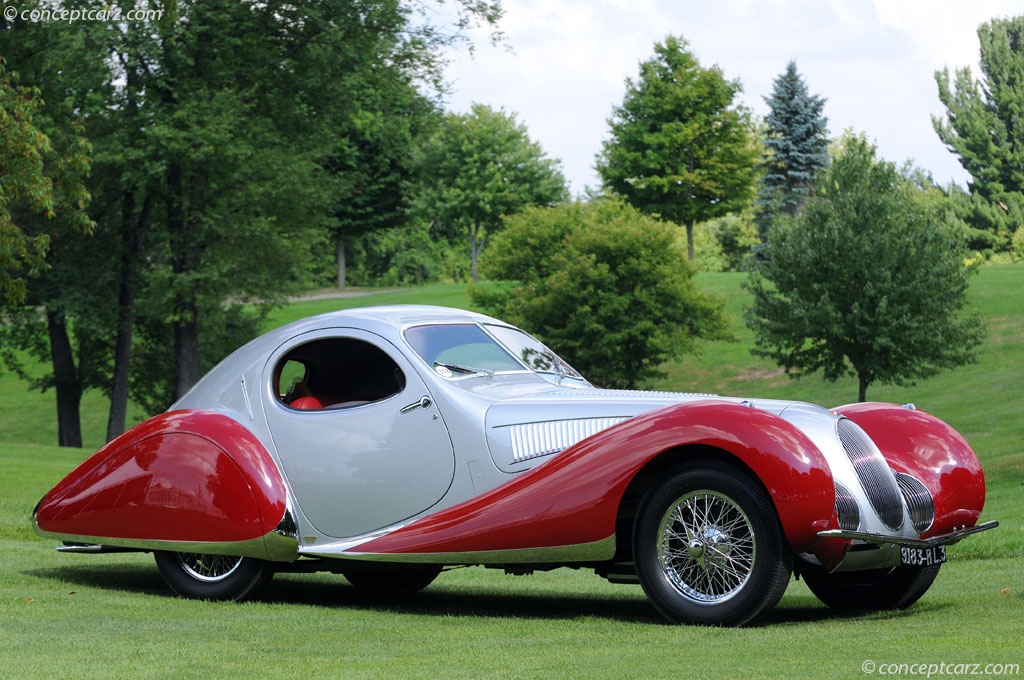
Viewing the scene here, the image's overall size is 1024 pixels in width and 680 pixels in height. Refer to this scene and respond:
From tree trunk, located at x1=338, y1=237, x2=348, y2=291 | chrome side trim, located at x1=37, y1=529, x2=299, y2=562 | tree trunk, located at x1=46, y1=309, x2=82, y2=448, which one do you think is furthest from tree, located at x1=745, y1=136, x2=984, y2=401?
tree trunk, located at x1=338, y1=237, x2=348, y2=291

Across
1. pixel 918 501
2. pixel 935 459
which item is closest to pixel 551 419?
pixel 918 501

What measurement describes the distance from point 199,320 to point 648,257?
57.0 feet

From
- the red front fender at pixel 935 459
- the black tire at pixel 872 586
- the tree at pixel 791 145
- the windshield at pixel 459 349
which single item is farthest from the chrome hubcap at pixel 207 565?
the tree at pixel 791 145

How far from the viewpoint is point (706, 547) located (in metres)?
7.38

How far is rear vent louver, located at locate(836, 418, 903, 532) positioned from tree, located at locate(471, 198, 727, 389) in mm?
35881

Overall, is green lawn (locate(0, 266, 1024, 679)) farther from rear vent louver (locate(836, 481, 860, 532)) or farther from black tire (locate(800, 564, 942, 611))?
rear vent louver (locate(836, 481, 860, 532))

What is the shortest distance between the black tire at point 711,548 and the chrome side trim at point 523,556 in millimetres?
273

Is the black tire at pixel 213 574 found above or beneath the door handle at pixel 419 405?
beneath

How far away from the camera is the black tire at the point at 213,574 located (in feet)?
30.7

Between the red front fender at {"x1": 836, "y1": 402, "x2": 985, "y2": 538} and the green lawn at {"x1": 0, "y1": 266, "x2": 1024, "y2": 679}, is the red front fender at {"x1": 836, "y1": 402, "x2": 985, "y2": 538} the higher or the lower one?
the higher one

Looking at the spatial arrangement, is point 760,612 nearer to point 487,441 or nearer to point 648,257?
point 487,441

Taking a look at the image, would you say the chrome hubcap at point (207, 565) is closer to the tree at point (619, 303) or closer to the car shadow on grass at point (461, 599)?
the car shadow on grass at point (461, 599)

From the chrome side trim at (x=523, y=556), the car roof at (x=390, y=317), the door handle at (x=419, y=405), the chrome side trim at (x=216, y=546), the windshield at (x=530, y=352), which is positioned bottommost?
the chrome side trim at (x=216, y=546)

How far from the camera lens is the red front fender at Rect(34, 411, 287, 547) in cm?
917
